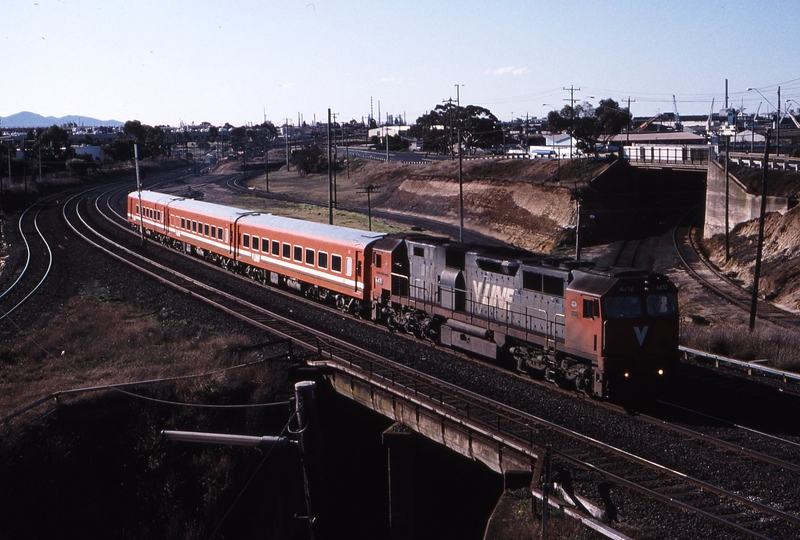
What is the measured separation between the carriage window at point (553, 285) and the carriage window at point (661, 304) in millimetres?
2317

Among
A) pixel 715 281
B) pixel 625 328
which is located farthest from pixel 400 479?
pixel 715 281

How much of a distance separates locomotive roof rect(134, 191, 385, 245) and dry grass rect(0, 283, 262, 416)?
253 inches

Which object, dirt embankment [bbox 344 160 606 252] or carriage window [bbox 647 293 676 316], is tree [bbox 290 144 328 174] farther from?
carriage window [bbox 647 293 676 316]

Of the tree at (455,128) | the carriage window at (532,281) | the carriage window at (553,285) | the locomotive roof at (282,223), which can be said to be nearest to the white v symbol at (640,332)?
the carriage window at (553,285)

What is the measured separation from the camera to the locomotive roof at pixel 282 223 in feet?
91.9

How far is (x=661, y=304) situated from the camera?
17.5m

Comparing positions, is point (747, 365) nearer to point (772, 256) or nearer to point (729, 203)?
point (772, 256)

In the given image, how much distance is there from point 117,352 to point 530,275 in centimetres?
1434

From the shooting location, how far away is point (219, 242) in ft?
126

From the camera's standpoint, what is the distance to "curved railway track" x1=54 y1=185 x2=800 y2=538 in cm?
1179

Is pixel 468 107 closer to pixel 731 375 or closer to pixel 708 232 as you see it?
pixel 708 232

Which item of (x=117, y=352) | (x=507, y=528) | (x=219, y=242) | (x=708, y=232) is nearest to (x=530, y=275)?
(x=507, y=528)

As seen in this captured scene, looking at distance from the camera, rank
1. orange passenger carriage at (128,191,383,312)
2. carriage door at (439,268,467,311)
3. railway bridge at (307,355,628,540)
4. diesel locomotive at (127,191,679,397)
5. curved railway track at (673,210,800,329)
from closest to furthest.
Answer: railway bridge at (307,355,628,540)
diesel locomotive at (127,191,679,397)
carriage door at (439,268,467,311)
orange passenger carriage at (128,191,383,312)
curved railway track at (673,210,800,329)

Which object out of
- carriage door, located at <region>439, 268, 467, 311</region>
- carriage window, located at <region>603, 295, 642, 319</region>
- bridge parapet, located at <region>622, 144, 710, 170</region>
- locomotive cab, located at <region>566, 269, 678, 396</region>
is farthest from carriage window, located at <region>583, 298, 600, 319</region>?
bridge parapet, located at <region>622, 144, 710, 170</region>
